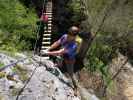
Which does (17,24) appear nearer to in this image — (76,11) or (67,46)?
(76,11)

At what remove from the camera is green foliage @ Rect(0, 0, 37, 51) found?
15196 mm

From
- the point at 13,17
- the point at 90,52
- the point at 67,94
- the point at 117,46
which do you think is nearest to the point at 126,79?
the point at 117,46

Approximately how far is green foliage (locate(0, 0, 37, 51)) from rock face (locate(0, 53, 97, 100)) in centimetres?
652

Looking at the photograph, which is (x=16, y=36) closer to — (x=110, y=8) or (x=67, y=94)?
(x=67, y=94)

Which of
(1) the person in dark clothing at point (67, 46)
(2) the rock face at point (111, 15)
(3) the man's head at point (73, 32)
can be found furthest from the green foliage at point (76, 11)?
Answer: (3) the man's head at point (73, 32)

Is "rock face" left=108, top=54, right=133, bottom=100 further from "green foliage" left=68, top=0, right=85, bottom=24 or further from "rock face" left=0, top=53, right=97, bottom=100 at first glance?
"rock face" left=0, top=53, right=97, bottom=100

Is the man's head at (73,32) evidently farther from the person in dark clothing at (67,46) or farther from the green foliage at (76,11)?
the green foliage at (76,11)

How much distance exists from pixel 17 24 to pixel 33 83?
29.8 ft

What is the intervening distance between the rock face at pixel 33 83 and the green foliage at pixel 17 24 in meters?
6.52

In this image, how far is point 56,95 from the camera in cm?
753

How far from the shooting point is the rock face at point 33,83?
22.9 feet

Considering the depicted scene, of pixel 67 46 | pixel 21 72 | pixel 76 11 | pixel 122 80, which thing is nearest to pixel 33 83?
pixel 21 72

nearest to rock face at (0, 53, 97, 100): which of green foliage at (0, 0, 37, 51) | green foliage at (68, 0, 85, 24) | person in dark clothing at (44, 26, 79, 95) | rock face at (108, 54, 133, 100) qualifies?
person in dark clothing at (44, 26, 79, 95)

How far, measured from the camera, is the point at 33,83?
736 centimetres
